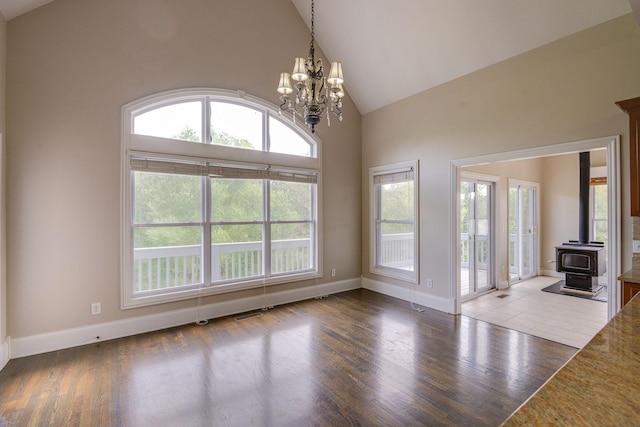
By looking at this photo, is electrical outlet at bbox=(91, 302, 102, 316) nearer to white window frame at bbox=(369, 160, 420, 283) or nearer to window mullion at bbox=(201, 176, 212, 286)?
window mullion at bbox=(201, 176, 212, 286)

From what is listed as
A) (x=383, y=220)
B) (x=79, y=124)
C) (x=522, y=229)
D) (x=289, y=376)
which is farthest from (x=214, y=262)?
(x=522, y=229)

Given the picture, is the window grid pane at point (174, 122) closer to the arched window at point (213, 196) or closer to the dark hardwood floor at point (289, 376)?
the arched window at point (213, 196)

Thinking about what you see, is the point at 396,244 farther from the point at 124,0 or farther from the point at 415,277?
the point at 124,0

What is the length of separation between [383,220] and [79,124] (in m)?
4.59

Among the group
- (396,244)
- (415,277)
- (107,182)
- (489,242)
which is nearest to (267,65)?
(107,182)

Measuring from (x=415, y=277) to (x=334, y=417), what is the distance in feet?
10.2

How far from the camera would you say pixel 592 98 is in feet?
10.4

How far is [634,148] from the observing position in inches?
107

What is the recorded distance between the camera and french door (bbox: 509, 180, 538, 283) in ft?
21.2

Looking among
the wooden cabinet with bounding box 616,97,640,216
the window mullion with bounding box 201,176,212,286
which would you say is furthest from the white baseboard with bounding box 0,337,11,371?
the wooden cabinet with bounding box 616,97,640,216

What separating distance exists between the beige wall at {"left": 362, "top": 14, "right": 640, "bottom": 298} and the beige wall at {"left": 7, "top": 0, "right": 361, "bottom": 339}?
2.97 meters

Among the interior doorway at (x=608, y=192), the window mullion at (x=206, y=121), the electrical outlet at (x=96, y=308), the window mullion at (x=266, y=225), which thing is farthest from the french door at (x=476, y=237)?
the electrical outlet at (x=96, y=308)

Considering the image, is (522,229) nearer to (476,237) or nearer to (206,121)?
(476,237)

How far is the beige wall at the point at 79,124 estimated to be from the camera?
317 cm
